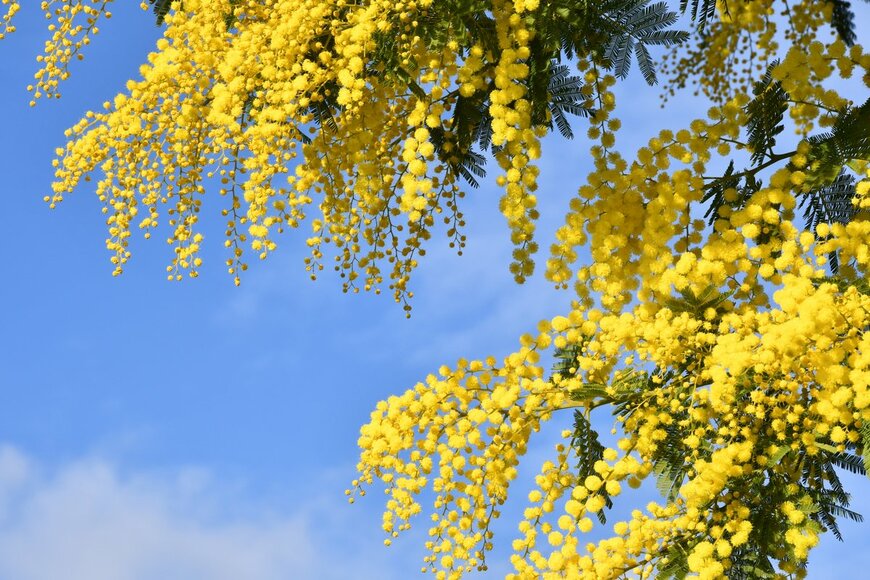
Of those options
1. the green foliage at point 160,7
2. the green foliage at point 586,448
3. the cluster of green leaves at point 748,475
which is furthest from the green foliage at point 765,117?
the green foliage at point 160,7

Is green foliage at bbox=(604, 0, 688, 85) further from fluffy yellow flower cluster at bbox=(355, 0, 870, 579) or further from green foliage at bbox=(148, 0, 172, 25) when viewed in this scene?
green foliage at bbox=(148, 0, 172, 25)

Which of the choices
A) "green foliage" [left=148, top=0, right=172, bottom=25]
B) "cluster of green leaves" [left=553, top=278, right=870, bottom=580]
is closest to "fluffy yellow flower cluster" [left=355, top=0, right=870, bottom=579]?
"cluster of green leaves" [left=553, top=278, right=870, bottom=580]

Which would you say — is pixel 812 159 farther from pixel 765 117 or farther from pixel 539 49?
pixel 539 49

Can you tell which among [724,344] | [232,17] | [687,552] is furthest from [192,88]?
[687,552]

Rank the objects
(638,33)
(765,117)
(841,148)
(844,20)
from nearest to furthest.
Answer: (844,20)
(841,148)
(765,117)
(638,33)

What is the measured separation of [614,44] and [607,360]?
1643 mm

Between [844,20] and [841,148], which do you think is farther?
[841,148]

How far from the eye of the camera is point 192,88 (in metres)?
4.30

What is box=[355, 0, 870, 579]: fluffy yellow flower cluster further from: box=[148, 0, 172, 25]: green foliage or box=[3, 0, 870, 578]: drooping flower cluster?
box=[148, 0, 172, 25]: green foliage

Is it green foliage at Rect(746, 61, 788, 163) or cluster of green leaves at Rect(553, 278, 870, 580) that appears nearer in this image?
cluster of green leaves at Rect(553, 278, 870, 580)

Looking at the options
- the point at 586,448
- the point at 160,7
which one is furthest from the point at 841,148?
the point at 160,7

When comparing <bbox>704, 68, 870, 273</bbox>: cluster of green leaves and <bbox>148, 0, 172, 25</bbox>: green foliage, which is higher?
<bbox>148, 0, 172, 25</bbox>: green foliage

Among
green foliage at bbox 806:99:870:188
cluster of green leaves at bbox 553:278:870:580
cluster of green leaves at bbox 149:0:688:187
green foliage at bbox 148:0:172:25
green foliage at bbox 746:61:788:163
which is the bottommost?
cluster of green leaves at bbox 553:278:870:580

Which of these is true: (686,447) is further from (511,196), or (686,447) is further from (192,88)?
(192,88)
